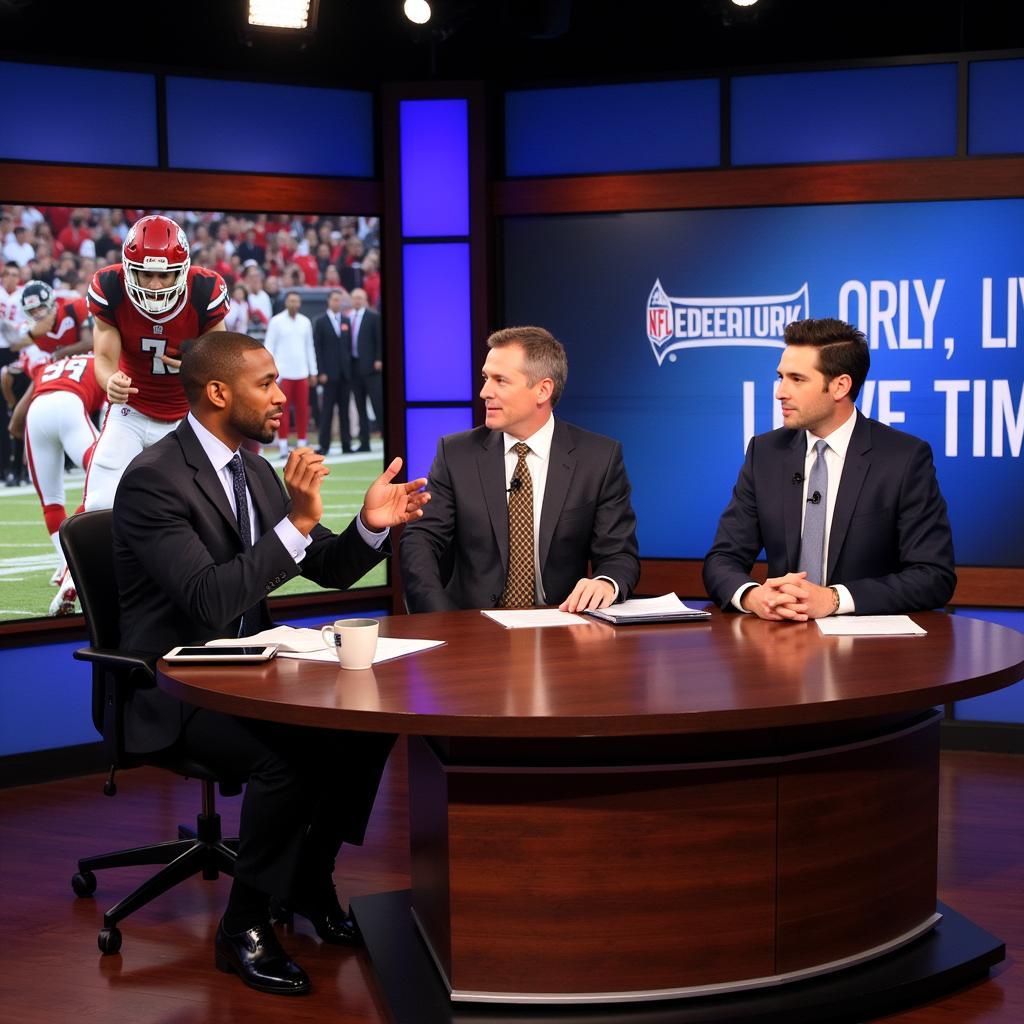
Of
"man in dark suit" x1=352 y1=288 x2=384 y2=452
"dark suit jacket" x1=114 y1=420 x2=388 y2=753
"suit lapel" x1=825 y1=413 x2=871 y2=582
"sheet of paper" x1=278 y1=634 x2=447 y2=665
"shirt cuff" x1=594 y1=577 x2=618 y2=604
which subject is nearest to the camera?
"sheet of paper" x1=278 y1=634 x2=447 y2=665

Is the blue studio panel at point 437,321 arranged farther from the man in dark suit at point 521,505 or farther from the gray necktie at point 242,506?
the gray necktie at point 242,506

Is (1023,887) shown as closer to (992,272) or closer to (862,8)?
(992,272)

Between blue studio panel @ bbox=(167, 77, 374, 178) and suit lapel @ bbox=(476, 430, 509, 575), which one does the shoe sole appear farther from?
blue studio panel @ bbox=(167, 77, 374, 178)

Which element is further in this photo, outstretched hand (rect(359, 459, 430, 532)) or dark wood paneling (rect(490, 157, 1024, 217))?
dark wood paneling (rect(490, 157, 1024, 217))

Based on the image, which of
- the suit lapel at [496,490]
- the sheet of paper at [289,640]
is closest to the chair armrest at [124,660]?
the sheet of paper at [289,640]

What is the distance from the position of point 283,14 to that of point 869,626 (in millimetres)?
2984

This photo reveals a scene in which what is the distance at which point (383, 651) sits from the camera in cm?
282

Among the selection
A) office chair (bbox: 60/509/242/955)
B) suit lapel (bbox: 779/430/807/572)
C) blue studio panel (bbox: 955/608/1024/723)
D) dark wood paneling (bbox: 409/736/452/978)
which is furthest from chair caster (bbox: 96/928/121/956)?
blue studio panel (bbox: 955/608/1024/723)

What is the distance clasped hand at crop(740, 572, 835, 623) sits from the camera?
3.10 meters

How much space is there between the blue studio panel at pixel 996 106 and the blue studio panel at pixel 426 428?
2.14 m

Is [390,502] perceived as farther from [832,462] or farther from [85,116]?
[85,116]

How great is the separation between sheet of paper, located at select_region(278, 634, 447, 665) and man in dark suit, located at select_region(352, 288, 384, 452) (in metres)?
2.59

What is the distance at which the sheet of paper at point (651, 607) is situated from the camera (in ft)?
10.4

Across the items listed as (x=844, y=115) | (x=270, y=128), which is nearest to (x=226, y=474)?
(x=270, y=128)
